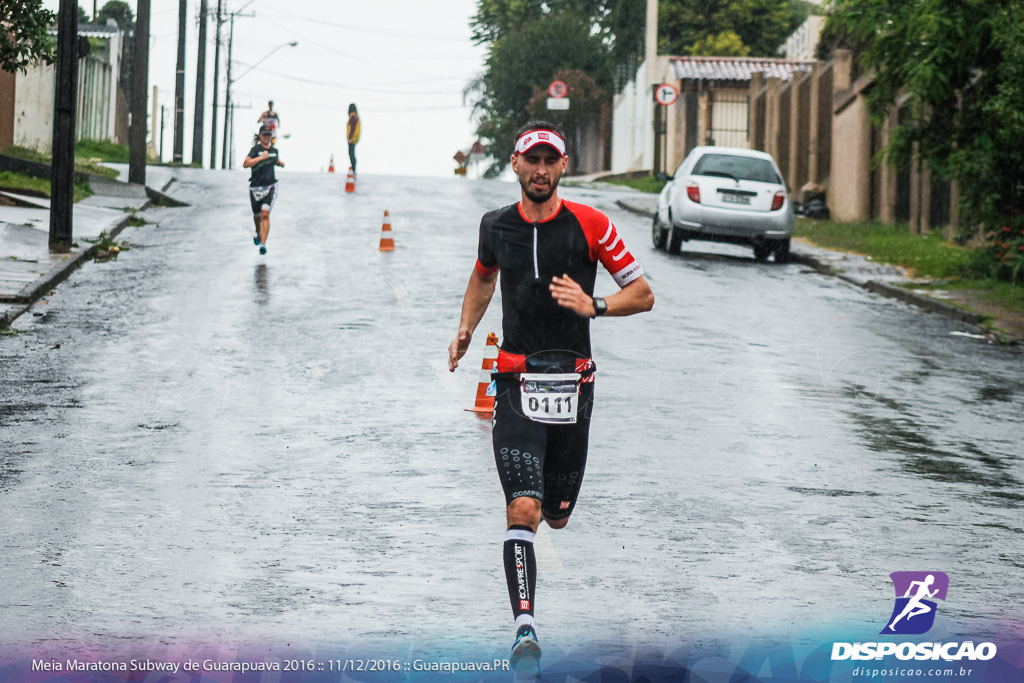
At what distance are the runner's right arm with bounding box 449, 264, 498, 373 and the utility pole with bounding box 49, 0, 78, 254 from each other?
48.5 ft

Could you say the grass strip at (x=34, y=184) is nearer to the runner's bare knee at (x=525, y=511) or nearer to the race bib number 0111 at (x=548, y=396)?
the race bib number 0111 at (x=548, y=396)

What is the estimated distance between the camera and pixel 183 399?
11266 mm

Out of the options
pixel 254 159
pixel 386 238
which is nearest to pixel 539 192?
pixel 254 159

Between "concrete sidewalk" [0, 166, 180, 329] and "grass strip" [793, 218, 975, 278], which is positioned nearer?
"concrete sidewalk" [0, 166, 180, 329]

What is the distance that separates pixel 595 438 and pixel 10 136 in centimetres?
2458

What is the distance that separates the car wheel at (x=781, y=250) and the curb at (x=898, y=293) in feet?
1.45

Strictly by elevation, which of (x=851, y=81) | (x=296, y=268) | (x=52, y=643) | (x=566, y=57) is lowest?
(x=52, y=643)

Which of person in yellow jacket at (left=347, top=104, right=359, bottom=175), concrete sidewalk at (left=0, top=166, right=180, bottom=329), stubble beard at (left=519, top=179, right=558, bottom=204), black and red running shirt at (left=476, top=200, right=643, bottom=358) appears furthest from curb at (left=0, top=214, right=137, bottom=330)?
person in yellow jacket at (left=347, top=104, right=359, bottom=175)

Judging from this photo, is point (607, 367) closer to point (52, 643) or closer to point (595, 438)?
point (595, 438)

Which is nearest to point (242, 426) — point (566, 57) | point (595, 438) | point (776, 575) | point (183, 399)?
point (183, 399)

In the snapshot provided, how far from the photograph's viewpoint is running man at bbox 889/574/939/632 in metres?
6.20

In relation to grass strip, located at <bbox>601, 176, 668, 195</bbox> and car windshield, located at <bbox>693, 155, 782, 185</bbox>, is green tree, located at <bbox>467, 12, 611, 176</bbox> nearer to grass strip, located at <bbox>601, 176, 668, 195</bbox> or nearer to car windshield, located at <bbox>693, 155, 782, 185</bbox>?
grass strip, located at <bbox>601, 176, 668, 195</bbox>

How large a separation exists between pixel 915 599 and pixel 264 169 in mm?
15426

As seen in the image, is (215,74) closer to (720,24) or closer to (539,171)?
(720,24)
